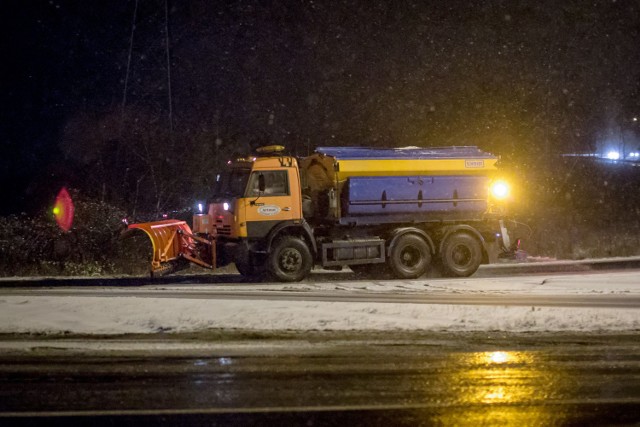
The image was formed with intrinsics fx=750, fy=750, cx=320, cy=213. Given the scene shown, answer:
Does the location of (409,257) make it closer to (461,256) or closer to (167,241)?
(461,256)

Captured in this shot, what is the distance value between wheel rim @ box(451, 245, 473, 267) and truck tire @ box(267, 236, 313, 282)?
4015 millimetres

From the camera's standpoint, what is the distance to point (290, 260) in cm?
1808

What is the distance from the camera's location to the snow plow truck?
17859 mm

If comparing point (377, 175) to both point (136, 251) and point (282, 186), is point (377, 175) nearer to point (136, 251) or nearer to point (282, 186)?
point (282, 186)

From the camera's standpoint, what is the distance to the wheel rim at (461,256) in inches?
774

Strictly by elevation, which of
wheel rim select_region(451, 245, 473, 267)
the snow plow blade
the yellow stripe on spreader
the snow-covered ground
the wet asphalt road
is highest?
the yellow stripe on spreader

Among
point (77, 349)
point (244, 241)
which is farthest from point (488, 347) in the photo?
point (244, 241)

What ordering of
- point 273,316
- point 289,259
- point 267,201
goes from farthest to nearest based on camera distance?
1. point 289,259
2. point 267,201
3. point 273,316

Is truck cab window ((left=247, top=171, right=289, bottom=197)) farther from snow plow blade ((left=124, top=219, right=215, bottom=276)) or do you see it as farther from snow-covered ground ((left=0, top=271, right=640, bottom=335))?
snow-covered ground ((left=0, top=271, right=640, bottom=335))

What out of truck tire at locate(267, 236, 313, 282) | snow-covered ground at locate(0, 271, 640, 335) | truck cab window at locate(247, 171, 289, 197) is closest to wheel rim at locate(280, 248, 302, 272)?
truck tire at locate(267, 236, 313, 282)

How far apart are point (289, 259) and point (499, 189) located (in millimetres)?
5960

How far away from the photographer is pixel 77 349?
916cm

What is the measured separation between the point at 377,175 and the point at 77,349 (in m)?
10.5

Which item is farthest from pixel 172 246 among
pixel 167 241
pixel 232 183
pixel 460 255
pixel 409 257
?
pixel 460 255
